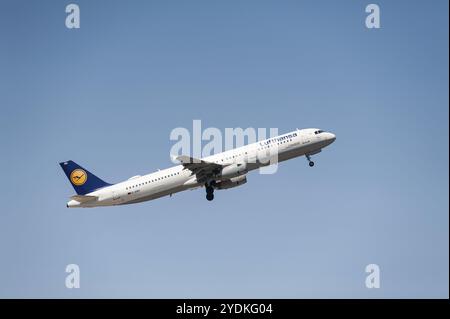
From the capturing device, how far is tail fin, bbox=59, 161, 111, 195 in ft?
279

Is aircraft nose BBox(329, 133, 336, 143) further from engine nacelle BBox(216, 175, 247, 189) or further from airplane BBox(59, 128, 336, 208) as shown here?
engine nacelle BBox(216, 175, 247, 189)

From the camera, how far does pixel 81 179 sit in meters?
85.8

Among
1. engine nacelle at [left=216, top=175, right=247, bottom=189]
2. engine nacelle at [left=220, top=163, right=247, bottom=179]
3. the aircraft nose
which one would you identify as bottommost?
engine nacelle at [left=216, top=175, right=247, bottom=189]

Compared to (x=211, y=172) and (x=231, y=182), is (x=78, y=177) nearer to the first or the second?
(x=211, y=172)

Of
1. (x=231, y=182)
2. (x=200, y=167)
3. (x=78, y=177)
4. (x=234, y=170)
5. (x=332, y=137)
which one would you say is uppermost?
(x=332, y=137)

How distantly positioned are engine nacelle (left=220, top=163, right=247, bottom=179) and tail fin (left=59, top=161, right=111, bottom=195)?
550 inches

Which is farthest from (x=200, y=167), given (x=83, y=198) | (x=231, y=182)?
(x=83, y=198)

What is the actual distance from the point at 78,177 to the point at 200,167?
592 inches

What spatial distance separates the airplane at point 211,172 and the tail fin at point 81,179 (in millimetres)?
373

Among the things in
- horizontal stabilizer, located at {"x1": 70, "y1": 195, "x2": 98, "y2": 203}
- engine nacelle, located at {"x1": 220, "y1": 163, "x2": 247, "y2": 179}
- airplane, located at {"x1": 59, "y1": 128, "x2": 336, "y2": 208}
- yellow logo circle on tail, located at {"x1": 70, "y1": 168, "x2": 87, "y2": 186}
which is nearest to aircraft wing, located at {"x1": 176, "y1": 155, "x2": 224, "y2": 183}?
airplane, located at {"x1": 59, "y1": 128, "x2": 336, "y2": 208}

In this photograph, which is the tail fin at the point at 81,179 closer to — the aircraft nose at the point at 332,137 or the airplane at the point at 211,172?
the airplane at the point at 211,172
